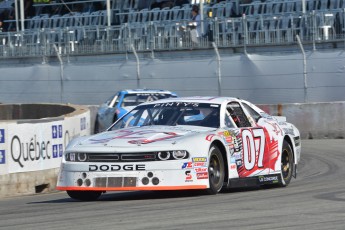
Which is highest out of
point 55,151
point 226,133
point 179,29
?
point 179,29

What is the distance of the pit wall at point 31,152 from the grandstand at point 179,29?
12.2 m

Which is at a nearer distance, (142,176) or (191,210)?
(191,210)

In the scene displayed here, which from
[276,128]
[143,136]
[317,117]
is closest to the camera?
[143,136]

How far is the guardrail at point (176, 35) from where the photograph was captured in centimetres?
2714

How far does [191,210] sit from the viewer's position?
387 inches

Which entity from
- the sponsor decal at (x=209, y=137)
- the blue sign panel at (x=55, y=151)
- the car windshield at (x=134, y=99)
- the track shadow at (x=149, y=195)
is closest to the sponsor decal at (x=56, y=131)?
Answer: the blue sign panel at (x=55, y=151)

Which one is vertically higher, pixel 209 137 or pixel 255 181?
pixel 209 137

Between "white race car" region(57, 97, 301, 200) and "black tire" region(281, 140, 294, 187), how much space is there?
1 centimetres

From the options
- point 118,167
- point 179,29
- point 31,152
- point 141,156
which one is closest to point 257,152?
point 141,156

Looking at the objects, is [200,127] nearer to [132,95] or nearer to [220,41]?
[132,95]

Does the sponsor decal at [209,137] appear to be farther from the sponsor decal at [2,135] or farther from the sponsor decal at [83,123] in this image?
the sponsor decal at [83,123]

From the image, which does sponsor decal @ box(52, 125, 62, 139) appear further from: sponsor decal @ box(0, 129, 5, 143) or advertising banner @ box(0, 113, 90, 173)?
sponsor decal @ box(0, 129, 5, 143)

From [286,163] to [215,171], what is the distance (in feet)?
6.52

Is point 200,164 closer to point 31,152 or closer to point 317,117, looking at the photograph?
point 31,152
